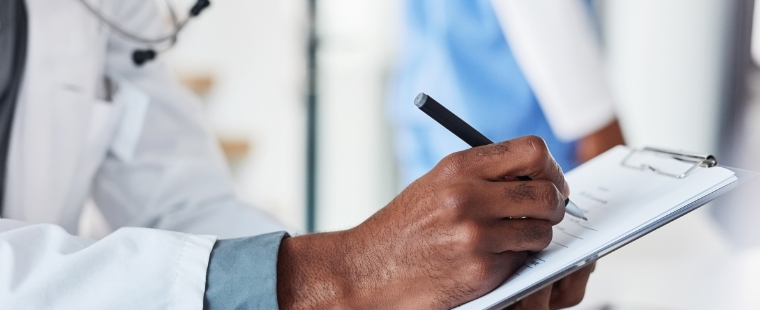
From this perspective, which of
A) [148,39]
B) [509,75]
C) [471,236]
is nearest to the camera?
[471,236]

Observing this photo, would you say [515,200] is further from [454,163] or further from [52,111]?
[52,111]

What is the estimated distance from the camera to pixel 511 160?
323 millimetres

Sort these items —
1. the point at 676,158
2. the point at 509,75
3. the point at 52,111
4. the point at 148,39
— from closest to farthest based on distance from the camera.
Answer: the point at 676,158 → the point at 52,111 → the point at 148,39 → the point at 509,75

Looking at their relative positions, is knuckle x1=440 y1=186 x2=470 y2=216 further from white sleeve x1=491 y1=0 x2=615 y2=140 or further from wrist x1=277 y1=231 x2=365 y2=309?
white sleeve x1=491 y1=0 x2=615 y2=140

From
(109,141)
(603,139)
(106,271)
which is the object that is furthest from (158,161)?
(603,139)

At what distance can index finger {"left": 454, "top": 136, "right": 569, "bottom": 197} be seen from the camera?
322mm

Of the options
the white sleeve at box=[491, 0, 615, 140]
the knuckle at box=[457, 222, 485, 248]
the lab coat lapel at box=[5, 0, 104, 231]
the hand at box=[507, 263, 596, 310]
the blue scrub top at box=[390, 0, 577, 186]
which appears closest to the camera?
the knuckle at box=[457, 222, 485, 248]

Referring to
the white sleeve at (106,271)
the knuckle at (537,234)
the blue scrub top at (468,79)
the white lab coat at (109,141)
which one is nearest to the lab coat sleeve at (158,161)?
the white lab coat at (109,141)

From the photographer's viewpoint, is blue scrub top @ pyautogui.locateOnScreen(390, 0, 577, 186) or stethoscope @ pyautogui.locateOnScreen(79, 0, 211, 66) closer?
stethoscope @ pyautogui.locateOnScreen(79, 0, 211, 66)

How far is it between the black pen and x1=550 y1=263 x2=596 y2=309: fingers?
0.10 metres

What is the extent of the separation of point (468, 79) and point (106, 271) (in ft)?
2.55

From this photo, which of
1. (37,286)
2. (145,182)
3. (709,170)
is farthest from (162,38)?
(709,170)

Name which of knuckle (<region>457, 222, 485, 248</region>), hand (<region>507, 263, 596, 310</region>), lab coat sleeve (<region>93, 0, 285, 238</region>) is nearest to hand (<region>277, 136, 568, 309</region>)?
knuckle (<region>457, 222, 485, 248</region>)

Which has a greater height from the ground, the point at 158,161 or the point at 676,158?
the point at 676,158
